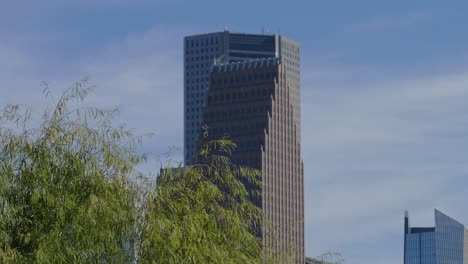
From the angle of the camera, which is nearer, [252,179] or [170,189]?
[170,189]

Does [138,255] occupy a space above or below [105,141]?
below

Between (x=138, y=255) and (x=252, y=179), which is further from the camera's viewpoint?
(x=252, y=179)

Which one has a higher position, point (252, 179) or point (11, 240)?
point (252, 179)

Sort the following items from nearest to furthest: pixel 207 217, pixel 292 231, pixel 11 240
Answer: pixel 11 240 < pixel 207 217 < pixel 292 231

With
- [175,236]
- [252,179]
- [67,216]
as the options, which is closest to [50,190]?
[67,216]

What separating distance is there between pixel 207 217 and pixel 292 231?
488 cm

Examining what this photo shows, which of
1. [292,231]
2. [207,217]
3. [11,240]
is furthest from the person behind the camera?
[292,231]

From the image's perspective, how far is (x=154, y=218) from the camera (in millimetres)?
42531

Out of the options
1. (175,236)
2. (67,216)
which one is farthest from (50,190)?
(175,236)

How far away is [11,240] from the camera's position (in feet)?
133

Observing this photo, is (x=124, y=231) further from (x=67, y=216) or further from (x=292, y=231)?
(x=292, y=231)

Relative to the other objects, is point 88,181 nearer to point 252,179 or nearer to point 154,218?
point 154,218

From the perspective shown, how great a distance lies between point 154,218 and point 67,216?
105 inches

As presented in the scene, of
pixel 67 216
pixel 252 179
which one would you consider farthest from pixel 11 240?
pixel 252 179
